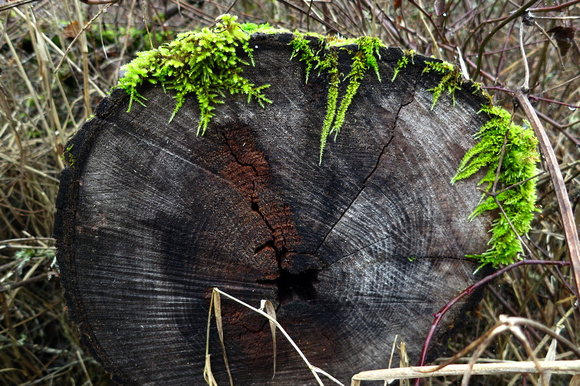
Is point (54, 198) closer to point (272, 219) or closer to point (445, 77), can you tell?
point (272, 219)

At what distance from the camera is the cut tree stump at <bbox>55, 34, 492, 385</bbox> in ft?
4.21

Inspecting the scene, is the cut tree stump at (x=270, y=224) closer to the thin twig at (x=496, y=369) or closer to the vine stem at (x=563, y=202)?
the vine stem at (x=563, y=202)

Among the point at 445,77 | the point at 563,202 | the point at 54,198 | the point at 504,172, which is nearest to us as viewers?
the point at 563,202

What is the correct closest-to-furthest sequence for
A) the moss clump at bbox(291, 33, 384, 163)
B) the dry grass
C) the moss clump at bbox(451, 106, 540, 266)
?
the moss clump at bbox(291, 33, 384, 163) → the moss clump at bbox(451, 106, 540, 266) → the dry grass

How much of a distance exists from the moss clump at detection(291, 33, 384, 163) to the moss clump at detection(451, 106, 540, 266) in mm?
402

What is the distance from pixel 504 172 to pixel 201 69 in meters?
1.01

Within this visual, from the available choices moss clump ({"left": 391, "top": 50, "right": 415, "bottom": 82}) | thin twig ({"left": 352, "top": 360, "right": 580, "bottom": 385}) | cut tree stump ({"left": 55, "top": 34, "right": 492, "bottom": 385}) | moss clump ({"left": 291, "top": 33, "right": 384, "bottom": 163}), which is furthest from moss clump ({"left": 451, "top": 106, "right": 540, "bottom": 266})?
thin twig ({"left": 352, "top": 360, "right": 580, "bottom": 385})

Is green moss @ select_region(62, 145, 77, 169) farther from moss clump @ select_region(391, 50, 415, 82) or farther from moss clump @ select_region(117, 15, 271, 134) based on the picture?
moss clump @ select_region(391, 50, 415, 82)

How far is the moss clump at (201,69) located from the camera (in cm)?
121

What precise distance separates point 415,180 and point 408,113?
0.21 metres

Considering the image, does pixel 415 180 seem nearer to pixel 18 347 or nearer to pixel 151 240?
pixel 151 240

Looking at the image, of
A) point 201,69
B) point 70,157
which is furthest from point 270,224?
point 70,157

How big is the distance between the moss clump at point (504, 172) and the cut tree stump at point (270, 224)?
0.13ft

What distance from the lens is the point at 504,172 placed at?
1.44m
